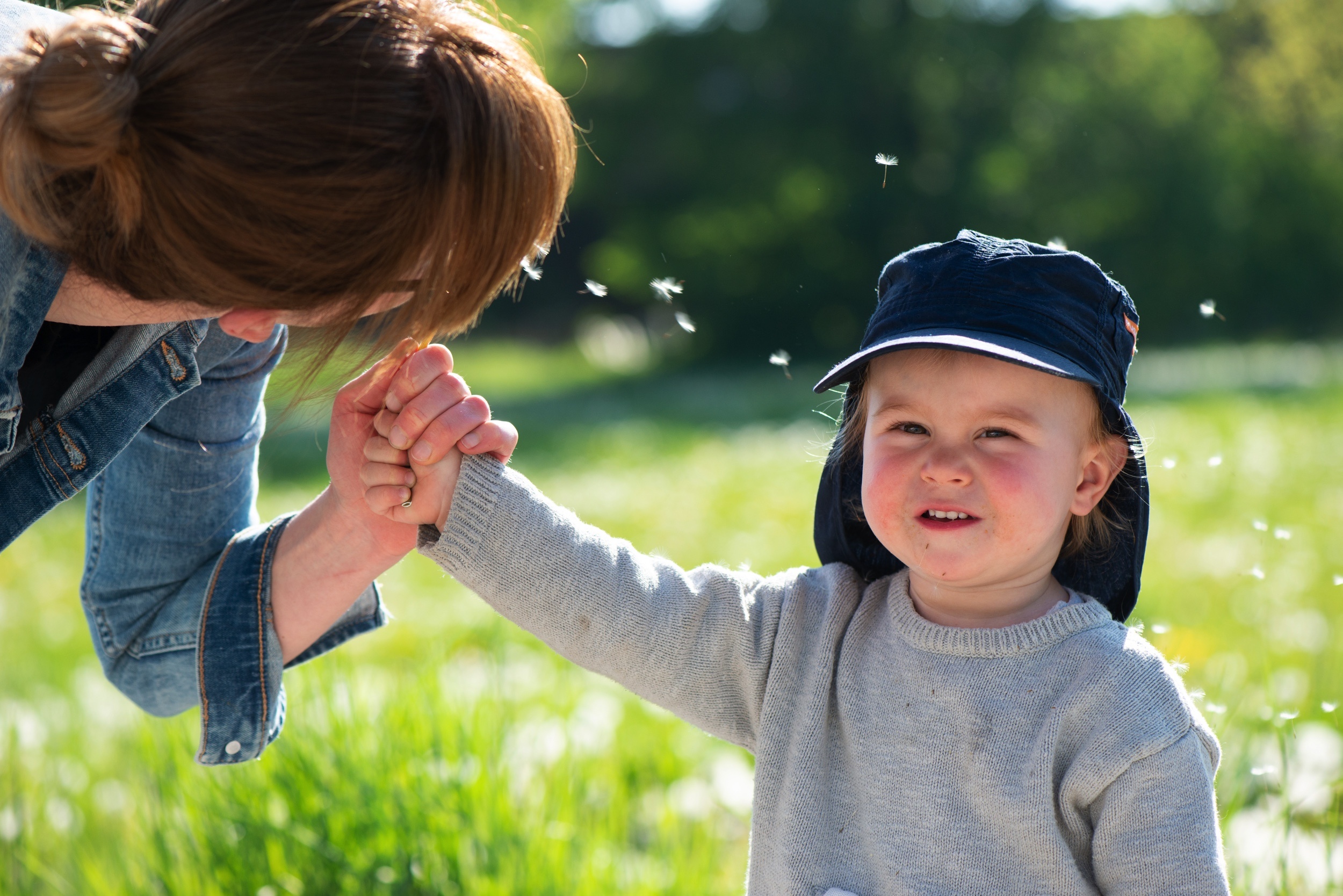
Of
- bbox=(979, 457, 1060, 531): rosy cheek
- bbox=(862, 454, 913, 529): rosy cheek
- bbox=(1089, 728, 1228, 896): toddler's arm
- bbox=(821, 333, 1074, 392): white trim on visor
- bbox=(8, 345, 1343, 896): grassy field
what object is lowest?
bbox=(8, 345, 1343, 896): grassy field

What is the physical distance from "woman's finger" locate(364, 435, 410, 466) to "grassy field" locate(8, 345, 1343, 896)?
0.49 meters

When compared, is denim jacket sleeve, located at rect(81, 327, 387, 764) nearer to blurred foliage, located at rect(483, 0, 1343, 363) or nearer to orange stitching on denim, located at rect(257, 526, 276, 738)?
orange stitching on denim, located at rect(257, 526, 276, 738)

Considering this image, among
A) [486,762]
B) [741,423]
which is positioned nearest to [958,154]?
[741,423]

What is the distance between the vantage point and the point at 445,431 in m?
1.56

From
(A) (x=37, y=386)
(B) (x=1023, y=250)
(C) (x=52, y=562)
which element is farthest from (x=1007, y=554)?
(C) (x=52, y=562)

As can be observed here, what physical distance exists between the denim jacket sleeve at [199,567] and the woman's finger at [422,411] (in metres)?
0.38

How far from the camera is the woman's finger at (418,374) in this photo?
160 cm

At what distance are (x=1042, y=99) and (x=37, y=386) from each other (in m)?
18.5

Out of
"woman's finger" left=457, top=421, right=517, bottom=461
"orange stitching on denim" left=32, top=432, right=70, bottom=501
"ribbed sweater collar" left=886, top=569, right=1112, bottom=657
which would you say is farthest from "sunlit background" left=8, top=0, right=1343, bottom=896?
"ribbed sweater collar" left=886, top=569, right=1112, bottom=657

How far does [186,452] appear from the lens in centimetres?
187

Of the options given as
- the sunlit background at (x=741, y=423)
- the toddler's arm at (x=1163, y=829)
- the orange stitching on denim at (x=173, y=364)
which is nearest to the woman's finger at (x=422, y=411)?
the sunlit background at (x=741, y=423)

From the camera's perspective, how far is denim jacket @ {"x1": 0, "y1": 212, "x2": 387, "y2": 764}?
1674mm

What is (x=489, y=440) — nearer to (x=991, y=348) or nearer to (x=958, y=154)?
(x=991, y=348)

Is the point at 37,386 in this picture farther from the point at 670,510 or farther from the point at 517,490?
the point at 670,510
